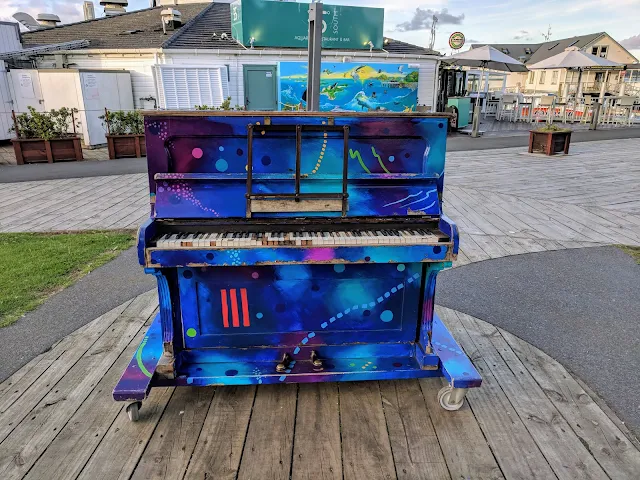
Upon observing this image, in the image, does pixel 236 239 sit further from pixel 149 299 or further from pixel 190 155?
pixel 149 299

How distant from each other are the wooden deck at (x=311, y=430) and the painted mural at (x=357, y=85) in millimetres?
11948

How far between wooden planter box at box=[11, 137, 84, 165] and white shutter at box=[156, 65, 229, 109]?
3340mm

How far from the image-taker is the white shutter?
1340 centimetres

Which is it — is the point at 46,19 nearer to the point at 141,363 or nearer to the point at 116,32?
the point at 116,32

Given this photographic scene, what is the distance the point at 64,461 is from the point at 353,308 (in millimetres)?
1630

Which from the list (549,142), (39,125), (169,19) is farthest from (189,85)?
(549,142)

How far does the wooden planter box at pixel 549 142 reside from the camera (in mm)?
11478

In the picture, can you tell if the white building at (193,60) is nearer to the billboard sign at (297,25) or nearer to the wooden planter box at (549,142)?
the billboard sign at (297,25)

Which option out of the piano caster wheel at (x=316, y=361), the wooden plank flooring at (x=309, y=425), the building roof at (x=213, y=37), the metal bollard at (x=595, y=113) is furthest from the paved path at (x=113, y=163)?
the piano caster wheel at (x=316, y=361)

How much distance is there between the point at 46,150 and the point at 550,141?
1210 cm

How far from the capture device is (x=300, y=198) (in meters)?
2.47

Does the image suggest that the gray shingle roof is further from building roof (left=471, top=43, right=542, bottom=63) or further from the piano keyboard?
the piano keyboard

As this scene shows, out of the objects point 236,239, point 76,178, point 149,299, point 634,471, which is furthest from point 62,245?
point 634,471

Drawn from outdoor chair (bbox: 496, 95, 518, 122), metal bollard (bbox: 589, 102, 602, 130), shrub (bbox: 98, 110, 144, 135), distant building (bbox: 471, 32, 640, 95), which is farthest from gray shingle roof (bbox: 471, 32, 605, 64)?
shrub (bbox: 98, 110, 144, 135)
